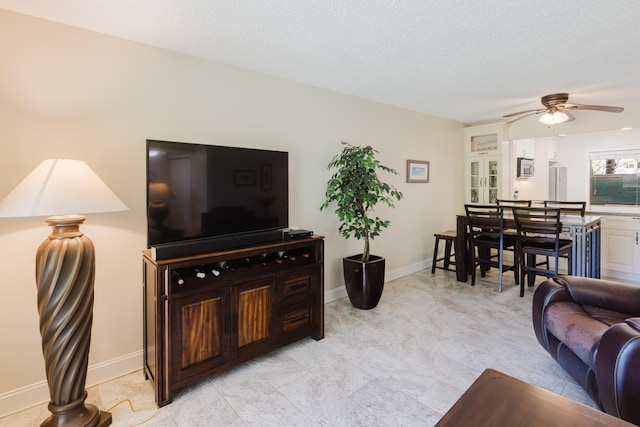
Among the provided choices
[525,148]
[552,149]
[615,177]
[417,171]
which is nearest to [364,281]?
[417,171]

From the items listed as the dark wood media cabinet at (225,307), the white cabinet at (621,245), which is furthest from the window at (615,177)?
the dark wood media cabinet at (225,307)

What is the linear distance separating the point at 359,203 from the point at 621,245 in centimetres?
375

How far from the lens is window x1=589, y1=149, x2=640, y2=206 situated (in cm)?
563

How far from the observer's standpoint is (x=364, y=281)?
127 inches

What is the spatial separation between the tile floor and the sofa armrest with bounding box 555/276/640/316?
21.2 inches

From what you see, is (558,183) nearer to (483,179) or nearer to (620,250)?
(483,179)

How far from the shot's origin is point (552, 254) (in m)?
3.47

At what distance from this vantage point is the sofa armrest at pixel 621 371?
1.36m

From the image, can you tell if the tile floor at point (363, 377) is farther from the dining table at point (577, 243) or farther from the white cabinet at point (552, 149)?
the white cabinet at point (552, 149)

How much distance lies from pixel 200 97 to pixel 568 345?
Answer: 9.91ft

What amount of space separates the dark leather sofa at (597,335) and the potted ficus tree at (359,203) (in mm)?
1411

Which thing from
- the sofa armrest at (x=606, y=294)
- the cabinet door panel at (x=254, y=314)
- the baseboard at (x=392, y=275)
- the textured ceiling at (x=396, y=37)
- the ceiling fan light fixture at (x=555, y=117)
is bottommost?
the baseboard at (x=392, y=275)

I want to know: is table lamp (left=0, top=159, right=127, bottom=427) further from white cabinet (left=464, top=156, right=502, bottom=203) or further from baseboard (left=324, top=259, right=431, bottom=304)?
white cabinet (left=464, top=156, right=502, bottom=203)

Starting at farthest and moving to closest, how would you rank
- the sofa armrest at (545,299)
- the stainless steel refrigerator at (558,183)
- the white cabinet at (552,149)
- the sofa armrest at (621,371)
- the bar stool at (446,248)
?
the stainless steel refrigerator at (558,183) → the white cabinet at (552,149) → the bar stool at (446,248) → the sofa armrest at (545,299) → the sofa armrest at (621,371)
